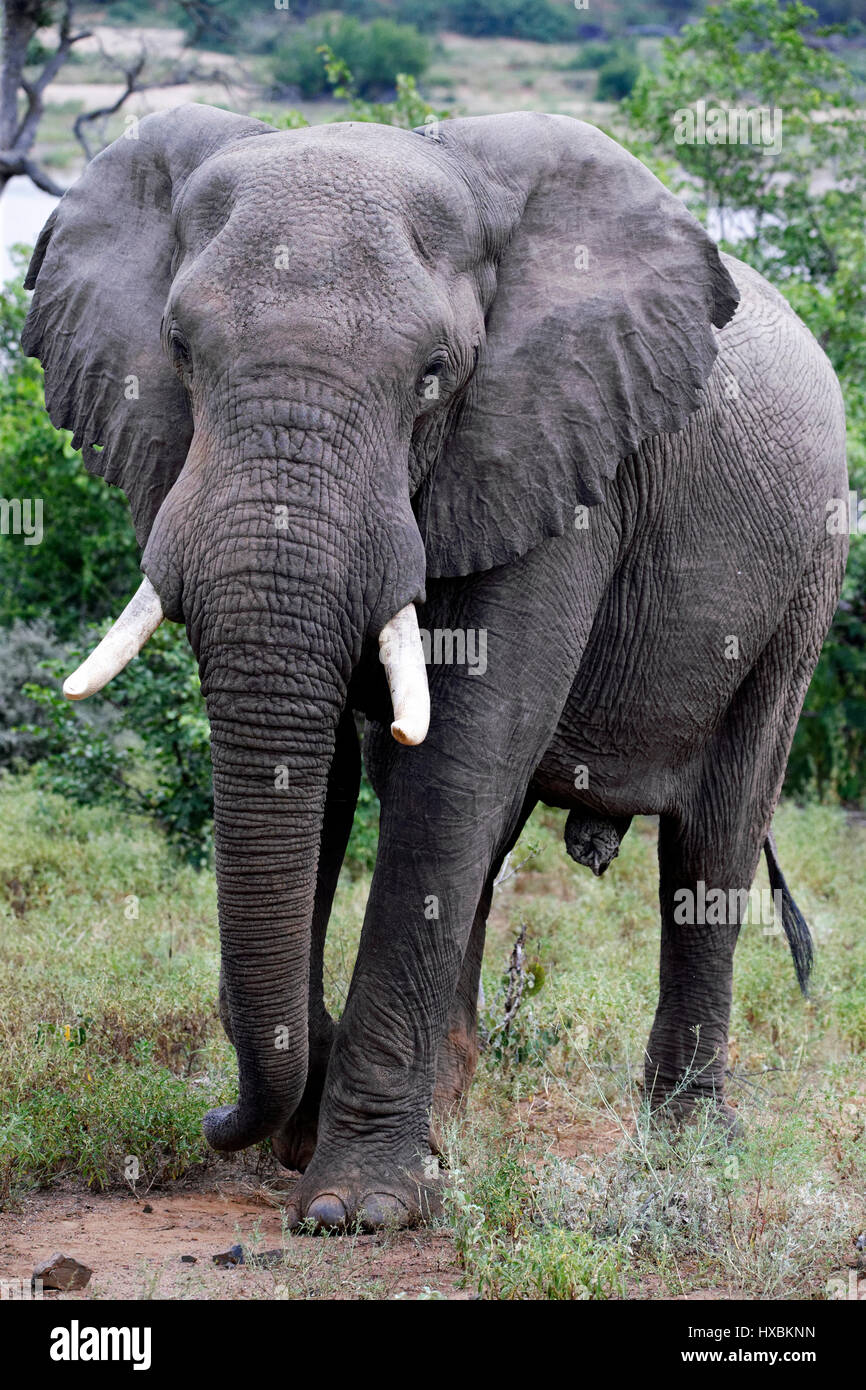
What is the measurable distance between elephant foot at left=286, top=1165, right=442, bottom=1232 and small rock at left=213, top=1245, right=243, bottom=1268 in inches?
9.9

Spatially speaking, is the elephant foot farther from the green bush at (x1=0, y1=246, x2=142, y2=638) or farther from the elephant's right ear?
the green bush at (x1=0, y1=246, x2=142, y2=638)

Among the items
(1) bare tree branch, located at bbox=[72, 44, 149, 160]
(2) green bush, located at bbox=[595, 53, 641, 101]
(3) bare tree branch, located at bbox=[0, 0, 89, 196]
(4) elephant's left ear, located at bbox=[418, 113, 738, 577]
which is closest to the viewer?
(4) elephant's left ear, located at bbox=[418, 113, 738, 577]

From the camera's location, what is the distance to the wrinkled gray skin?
3.96 m

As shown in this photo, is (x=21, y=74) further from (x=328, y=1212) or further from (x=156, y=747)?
(x=328, y=1212)

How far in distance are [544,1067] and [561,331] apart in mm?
2847

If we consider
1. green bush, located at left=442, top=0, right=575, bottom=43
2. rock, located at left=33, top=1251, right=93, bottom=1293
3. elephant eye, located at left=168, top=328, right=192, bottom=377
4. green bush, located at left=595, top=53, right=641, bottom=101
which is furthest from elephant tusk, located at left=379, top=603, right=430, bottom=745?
green bush, located at left=442, top=0, right=575, bottom=43

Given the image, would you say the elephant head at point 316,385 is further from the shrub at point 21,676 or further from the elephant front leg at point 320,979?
the shrub at point 21,676

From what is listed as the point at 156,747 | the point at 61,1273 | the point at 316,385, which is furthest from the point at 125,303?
the point at 156,747

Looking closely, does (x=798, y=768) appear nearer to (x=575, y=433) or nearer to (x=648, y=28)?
(x=575, y=433)

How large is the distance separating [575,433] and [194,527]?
1.15 meters

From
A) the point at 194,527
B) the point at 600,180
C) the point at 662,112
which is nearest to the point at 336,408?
the point at 194,527

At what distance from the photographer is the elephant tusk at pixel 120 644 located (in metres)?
3.92

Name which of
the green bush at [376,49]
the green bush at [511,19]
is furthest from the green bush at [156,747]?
the green bush at [511,19]

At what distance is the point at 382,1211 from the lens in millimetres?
4789
